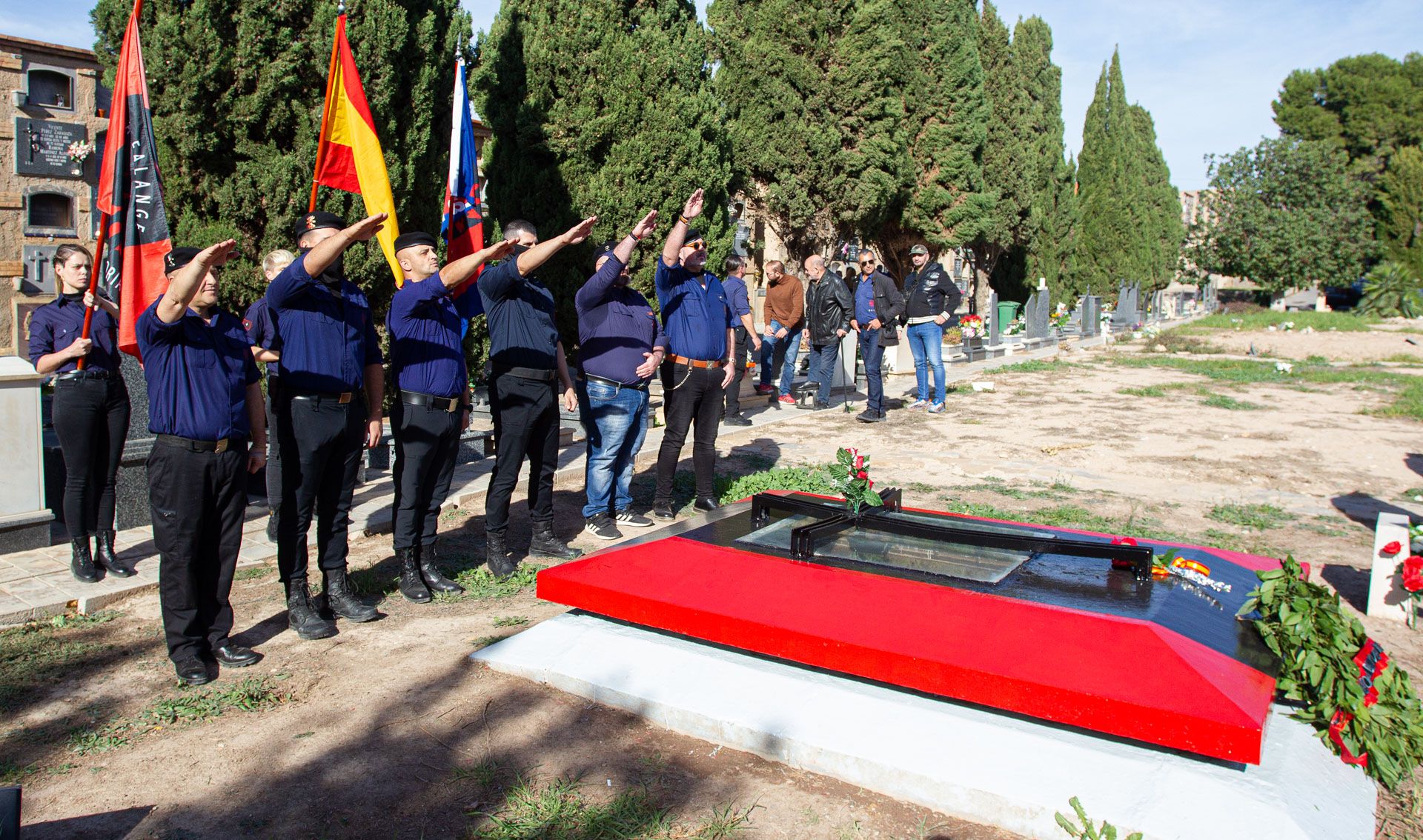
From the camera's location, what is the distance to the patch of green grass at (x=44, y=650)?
381 cm

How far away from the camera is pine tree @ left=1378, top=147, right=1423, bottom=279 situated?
4966 centimetres

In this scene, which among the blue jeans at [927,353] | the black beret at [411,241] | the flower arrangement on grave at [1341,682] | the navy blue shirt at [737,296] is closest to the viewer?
the flower arrangement on grave at [1341,682]

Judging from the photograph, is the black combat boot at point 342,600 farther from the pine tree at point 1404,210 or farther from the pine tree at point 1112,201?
the pine tree at point 1404,210

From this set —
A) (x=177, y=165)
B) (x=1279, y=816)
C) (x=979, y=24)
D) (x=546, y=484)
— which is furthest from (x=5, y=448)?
(x=979, y=24)

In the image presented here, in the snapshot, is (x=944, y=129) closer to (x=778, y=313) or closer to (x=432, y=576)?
(x=778, y=313)

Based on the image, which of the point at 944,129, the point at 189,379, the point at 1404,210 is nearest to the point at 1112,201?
the point at 944,129

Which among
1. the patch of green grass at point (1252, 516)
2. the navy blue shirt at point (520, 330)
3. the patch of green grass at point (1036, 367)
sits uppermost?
the navy blue shirt at point (520, 330)

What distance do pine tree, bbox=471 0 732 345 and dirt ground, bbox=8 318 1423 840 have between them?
10.7ft

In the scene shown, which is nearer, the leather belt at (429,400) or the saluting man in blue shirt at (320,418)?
the saluting man in blue shirt at (320,418)

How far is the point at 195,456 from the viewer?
375cm

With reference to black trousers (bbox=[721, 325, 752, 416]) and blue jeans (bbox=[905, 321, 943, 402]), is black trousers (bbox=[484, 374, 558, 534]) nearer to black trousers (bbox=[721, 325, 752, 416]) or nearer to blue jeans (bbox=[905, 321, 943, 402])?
black trousers (bbox=[721, 325, 752, 416])

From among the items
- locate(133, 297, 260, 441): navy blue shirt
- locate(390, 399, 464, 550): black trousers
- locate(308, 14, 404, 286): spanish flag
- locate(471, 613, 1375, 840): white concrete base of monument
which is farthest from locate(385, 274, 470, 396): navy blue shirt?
locate(471, 613, 1375, 840): white concrete base of monument

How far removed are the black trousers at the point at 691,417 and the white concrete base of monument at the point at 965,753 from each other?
8.87 ft

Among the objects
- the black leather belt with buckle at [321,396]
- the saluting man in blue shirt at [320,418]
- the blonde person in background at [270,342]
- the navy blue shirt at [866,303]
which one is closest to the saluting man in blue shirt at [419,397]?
→ the saluting man in blue shirt at [320,418]
